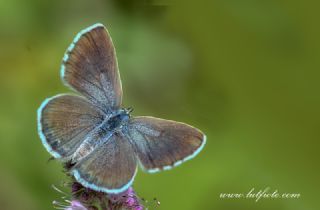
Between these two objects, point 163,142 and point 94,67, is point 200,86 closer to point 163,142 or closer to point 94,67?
point 94,67

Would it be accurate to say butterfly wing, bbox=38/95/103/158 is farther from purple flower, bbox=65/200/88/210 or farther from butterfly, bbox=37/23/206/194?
purple flower, bbox=65/200/88/210

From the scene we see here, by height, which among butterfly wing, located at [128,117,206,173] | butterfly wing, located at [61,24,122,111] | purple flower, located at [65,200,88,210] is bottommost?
purple flower, located at [65,200,88,210]

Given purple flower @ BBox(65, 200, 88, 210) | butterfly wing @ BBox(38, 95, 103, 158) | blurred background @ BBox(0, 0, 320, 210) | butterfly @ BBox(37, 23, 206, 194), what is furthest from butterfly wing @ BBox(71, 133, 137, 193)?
blurred background @ BBox(0, 0, 320, 210)

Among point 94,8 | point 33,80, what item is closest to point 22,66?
point 33,80

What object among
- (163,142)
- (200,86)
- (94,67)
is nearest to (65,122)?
(94,67)

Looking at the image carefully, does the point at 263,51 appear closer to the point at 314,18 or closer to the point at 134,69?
the point at 314,18

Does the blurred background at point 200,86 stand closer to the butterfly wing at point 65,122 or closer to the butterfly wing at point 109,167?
the butterfly wing at point 65,122
